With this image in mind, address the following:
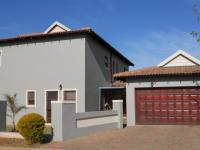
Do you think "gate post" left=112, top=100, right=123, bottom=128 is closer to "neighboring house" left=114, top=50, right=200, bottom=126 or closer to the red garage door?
"neighboring house" left=114, top=50, right=200, bottom=126

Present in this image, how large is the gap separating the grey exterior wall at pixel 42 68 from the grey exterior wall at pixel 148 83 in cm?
292

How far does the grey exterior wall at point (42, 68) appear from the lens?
20984mm

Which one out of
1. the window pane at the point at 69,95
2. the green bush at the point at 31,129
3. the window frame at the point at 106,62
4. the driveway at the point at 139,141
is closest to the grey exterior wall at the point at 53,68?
the window pane at the point at 69,95

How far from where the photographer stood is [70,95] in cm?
2116

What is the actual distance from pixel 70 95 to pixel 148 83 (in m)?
5.04

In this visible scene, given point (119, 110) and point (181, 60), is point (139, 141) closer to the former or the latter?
point (119, 110)

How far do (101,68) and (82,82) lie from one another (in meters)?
3.99

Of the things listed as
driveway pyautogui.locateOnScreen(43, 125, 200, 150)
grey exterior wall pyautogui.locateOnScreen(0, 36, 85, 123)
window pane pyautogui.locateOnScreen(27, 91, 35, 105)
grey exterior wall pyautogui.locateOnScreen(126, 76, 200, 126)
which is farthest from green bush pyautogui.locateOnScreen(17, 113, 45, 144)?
window pane pyautogui.locateOnScreen(27, 91, 35, 105)

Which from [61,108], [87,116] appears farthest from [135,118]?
[61,108]

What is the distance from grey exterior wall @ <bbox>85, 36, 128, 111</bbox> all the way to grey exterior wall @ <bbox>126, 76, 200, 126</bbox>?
8.64 ft

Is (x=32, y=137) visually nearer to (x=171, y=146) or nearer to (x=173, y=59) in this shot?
(x=171, y=146)

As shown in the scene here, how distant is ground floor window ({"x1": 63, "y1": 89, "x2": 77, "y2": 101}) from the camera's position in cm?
2102

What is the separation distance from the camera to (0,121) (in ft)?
52.9

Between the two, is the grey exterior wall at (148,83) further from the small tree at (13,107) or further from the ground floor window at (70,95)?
the small tree at (13,107)
